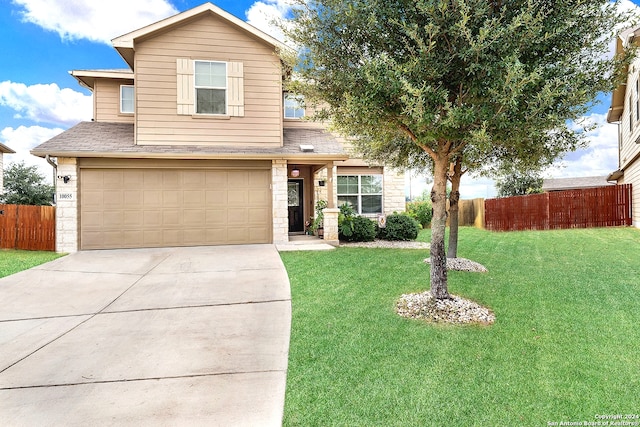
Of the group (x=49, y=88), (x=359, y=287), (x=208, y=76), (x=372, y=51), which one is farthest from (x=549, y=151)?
(x=49, y=88)

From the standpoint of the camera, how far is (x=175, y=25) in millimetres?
10781

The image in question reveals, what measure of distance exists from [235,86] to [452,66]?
27.2 feet

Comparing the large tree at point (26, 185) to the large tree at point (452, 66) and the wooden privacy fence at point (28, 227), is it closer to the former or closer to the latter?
the wooden privacy fence at point (28, 227)

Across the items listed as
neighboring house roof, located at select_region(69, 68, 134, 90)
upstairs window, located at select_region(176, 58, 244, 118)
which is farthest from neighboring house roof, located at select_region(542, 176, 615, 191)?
neighboring house roof, located at select_region(69, 68, 134, 90)

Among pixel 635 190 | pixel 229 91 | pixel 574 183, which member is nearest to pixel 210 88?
pixel 229 91

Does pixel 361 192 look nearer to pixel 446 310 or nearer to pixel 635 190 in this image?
pixel 446 310

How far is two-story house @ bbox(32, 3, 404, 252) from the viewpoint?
10.1 metres

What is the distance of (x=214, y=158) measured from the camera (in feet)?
34.2

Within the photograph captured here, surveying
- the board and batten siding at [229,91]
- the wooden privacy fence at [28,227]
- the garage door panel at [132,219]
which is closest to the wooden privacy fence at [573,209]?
the board and batten siding at [229,91]

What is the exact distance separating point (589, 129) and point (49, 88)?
30.5m

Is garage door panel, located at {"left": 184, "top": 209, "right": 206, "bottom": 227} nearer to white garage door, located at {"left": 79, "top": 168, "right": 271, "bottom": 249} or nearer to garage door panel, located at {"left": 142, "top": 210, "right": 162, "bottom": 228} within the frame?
white garage door, located at {"left": 79, "top": 168, "right": 271, "bottom": 249}

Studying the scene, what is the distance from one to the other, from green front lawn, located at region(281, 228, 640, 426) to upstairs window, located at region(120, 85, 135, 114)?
9.78 metres

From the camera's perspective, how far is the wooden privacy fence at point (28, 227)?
34.2 feet

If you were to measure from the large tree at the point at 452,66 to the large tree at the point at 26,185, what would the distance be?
63.9 feet
